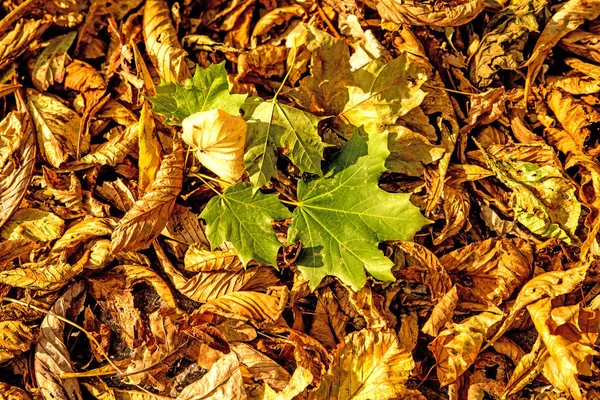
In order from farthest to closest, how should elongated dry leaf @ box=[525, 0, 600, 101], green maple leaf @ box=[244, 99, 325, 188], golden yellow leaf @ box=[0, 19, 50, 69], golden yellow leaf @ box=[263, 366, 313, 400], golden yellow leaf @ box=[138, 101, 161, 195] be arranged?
golden yellow leaf @ box=[0, 19, 50, 69], elongated dry leaf @ box=[525, 0, 600, 101], golden yellow leaf @ box=[138, 101, 161, 195], green maple leaf @ box=[244, 99, 325, 188], golden yellow leaf @ box=[263, 366, 313, 400]

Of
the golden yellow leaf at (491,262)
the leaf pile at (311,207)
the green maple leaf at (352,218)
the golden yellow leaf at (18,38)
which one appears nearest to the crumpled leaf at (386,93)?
the leaf pile at (311,207)

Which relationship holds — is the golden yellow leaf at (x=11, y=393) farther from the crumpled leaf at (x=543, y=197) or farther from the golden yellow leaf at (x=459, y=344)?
the crumpled leaf at (x=543, y=197)

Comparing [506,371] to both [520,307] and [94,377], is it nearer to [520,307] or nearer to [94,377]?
[520,307]

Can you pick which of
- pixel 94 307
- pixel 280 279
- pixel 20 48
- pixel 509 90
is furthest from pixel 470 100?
pixel 20 48

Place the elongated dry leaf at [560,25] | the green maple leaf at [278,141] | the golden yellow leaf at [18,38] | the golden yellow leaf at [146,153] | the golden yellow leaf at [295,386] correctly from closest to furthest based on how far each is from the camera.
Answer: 1. the golden yellow leaf at [295,386]
2. the green maple leaf at [278,141]
3. the golden yellow leaf at [146,153]
4. the elongated dry leaf at [560,25]
5. the golden yellow leaf at [18,38]

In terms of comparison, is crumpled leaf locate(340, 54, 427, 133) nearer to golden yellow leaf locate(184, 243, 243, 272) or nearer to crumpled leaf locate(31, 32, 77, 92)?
golden yellow leaf locate(184, 243, 243, 272)

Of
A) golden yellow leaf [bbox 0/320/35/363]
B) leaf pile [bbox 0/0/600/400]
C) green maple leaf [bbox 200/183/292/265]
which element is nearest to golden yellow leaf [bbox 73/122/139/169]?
leaf pile [bbox 0/0/600/400]

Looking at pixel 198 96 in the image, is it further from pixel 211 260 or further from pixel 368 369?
pixel 368 369
